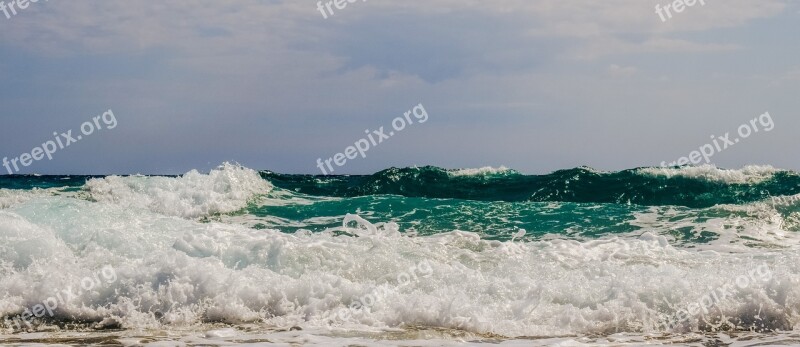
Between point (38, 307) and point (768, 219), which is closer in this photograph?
point (38, 307)

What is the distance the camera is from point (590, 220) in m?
12.4

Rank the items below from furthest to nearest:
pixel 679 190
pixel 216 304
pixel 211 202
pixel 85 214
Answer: pixel 679 190 → pixel 211 202 → pixel 85 214 → pixel 216 304

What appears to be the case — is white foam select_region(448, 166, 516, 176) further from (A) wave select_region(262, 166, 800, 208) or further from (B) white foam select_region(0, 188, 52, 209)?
(B) white foam select_region(0, 188, 52, 209)

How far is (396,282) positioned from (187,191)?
8.61 m

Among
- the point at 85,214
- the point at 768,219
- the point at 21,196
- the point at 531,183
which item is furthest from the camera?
the point at 531,183

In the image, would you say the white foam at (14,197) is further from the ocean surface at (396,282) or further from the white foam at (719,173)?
the white foam at (719,173)

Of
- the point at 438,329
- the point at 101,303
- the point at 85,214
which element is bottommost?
the point at 438,329

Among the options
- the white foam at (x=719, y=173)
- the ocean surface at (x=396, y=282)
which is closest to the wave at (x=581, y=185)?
the white foam at (x=719, y=173)

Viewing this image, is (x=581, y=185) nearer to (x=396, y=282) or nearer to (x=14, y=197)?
(x=396, y=282)

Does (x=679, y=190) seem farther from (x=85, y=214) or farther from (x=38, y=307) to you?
(x=38, y=307)

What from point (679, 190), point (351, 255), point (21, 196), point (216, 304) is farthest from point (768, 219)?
point (21, 196)

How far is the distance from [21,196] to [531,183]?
12.0 meters

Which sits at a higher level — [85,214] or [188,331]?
[85,214]

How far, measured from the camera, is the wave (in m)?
17.5
